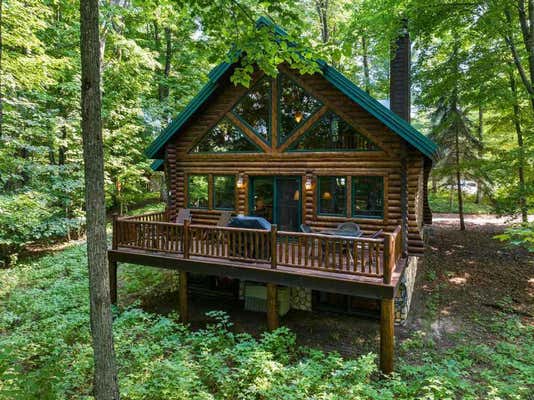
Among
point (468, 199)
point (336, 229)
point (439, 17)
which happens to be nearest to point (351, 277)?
point (336, 229)

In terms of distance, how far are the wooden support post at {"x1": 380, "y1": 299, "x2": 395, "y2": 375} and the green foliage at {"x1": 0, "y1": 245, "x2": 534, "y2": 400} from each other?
238 mm

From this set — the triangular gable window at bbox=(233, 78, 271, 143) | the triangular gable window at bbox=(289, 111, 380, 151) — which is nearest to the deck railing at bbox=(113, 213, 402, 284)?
the triangular gable window at bbox=(289, 111, 380, 151)

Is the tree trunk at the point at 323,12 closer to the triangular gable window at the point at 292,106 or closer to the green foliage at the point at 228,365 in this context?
the triangular gable window at the point at 292,106

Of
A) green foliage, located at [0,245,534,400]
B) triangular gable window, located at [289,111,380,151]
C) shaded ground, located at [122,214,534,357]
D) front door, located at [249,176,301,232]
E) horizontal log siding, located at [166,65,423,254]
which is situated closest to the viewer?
green foliage, located at [0,245,534,400]

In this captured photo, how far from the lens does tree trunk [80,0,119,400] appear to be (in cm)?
456

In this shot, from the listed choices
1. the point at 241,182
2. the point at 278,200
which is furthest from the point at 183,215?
the point at 278,200

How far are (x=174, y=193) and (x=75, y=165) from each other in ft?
21.8

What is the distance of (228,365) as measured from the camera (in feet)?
22.7

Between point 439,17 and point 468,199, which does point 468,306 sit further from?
point 468,199

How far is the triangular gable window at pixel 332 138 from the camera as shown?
390 inches

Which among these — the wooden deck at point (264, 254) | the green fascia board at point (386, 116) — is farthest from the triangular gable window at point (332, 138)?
the wooden deck at point (264, 254)

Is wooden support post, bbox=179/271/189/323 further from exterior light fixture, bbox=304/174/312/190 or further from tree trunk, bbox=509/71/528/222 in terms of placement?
tree trunk, bbox=509/71/528/222

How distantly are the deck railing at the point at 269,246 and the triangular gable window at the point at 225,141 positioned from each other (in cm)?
340

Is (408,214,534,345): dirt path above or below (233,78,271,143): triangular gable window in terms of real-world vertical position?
below
